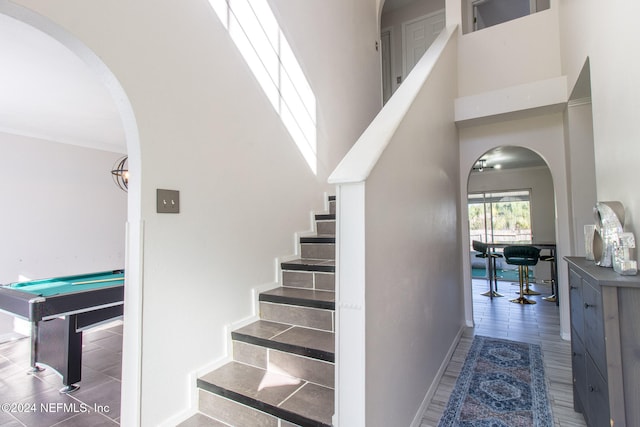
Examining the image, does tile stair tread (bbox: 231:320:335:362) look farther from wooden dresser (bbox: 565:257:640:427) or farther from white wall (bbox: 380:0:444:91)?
white wall (bbox: 380:0:444:91)

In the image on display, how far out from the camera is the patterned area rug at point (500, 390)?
2.03 metres

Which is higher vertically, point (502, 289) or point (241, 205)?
point (241, 205)

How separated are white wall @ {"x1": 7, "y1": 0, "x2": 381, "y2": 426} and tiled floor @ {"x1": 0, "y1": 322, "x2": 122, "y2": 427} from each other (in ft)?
3.03

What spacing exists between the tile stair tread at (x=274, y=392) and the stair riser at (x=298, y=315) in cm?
38

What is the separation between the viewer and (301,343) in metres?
1.92

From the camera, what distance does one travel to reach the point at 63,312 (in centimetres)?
236

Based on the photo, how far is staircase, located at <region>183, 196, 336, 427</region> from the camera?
1640 millimetres

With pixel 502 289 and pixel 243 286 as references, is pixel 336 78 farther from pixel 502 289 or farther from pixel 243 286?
pixel 502 289

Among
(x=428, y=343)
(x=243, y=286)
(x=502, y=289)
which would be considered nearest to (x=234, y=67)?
(x=243, y=286)

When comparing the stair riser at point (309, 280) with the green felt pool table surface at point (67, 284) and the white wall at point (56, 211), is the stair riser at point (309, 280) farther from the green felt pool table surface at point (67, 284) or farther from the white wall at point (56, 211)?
the white wall at point (56, 211)

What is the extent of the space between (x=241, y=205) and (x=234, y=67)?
1020 millimetres

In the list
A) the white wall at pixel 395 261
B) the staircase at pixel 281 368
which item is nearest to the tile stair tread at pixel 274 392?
the staircase at pixel 281 368

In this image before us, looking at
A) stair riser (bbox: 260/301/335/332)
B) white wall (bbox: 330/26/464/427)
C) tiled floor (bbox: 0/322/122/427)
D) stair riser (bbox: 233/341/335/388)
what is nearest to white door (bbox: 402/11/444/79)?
white wall (bbox: 330/26/464/427)

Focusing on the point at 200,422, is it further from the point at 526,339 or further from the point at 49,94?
the point at 526,339
